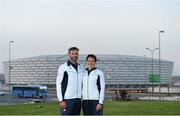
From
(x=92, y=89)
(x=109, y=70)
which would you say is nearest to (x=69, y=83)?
(x=92, y=89)

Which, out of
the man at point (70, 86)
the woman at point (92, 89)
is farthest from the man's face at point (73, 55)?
the woman at point (92, 89)

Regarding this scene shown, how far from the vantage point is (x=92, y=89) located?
7.19m

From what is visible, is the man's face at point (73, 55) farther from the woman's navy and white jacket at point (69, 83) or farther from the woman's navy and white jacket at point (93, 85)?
the woman's navy and white jacket at point (93, 85)

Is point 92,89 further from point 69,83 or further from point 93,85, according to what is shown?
point 69,83

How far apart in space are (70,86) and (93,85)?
0.38 meters

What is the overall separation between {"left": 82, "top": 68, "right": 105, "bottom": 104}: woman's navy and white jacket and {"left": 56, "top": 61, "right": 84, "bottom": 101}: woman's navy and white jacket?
8 cm

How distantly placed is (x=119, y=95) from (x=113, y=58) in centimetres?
7916

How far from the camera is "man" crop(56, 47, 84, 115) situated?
712 centimetres

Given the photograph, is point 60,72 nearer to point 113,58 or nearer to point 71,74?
point 71,74

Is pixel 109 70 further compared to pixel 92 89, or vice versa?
pixel 109 70

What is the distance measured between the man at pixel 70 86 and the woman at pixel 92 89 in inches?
3.9

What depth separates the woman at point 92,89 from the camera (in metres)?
7.16

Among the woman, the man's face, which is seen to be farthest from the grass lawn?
the man's face

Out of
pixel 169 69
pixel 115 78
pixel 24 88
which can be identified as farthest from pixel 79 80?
pixel 169 69
